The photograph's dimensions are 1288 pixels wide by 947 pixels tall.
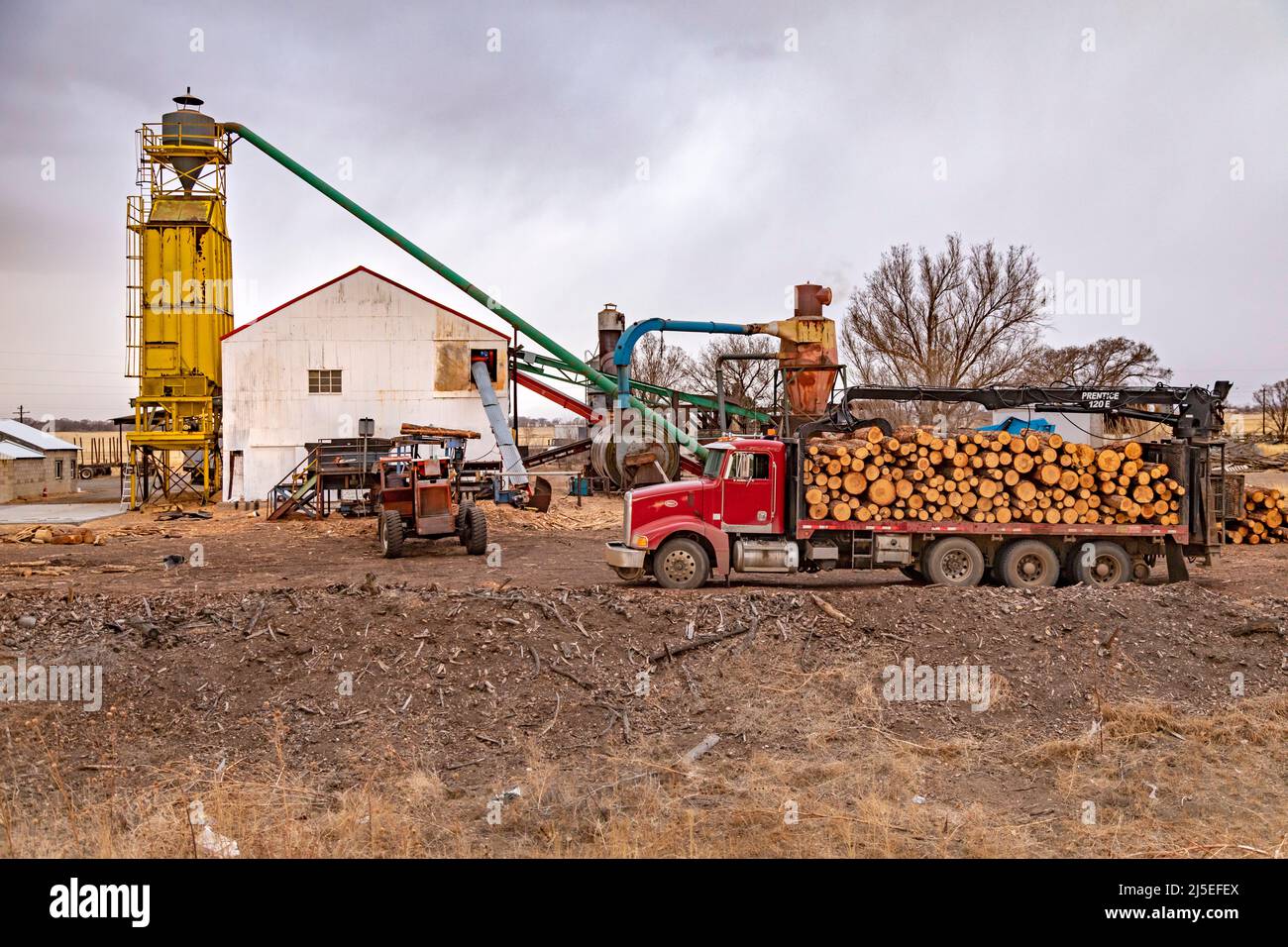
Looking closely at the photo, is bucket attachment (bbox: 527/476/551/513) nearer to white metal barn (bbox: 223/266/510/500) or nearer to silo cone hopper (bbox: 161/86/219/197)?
white metal barn (bbox: 223/266/510/500)

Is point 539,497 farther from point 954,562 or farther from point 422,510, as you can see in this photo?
point 954,562

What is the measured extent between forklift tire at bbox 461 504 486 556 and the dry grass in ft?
42.2

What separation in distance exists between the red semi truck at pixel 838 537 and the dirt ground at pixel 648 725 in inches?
74.2

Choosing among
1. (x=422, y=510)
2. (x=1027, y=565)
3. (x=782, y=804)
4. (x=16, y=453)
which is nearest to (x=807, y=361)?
(x=1027, y=565)

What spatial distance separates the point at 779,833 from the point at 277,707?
523 centimetres

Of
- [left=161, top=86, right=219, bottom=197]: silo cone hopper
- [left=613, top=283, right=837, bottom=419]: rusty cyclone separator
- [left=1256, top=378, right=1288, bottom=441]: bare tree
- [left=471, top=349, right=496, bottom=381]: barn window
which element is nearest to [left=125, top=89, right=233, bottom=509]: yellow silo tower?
[left=161, top=86, right=219, bottom=197]: silo cone hopper

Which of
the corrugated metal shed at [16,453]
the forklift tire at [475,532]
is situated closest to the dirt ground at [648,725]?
the forklift tire at [475,532]

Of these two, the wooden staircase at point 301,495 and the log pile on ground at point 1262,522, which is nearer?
the log pile on ground at point 1262,522

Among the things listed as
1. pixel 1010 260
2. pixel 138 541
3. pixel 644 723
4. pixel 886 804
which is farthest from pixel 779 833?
pixel 1010 260

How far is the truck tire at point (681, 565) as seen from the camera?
14.6 meters

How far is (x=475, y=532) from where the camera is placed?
20.9m

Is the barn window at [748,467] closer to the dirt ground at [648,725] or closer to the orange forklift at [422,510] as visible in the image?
the dirt ground at [648,725]

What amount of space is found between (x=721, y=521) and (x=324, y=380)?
21344 millimetres

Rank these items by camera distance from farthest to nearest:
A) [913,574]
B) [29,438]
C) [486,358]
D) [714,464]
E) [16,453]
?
[29,438], [16,453], [486,358], [913,574], [714,464]
